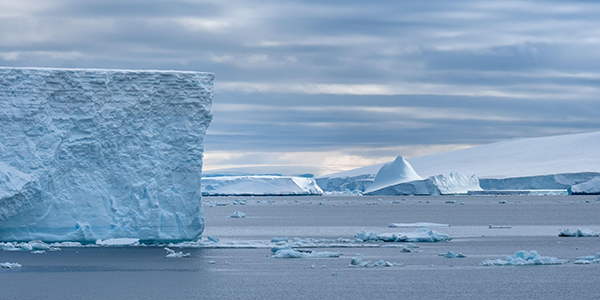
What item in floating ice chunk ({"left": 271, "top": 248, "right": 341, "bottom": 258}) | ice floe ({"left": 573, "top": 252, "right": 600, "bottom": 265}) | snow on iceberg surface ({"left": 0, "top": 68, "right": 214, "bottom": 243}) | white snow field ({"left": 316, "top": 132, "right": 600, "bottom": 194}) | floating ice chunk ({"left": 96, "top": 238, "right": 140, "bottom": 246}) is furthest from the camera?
white snow field ({"left": 316, "top": 132, "right": 600, "bottom": 194})

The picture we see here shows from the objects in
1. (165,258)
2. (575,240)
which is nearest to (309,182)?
(575,240)

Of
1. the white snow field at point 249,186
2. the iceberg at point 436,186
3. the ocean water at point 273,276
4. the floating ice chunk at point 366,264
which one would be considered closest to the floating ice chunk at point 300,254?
the ocean water at point 273,276

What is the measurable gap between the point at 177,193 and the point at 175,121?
187 centimetres

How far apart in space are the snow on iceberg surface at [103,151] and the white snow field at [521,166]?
75209 millimetres

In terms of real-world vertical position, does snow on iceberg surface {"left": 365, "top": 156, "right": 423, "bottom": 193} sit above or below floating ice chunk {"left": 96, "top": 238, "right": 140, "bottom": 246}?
above

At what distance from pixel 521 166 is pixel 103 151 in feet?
334

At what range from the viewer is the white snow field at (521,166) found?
3942 inches

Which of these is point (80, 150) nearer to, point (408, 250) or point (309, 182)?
point (408, 250)

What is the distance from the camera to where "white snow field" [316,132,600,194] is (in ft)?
328

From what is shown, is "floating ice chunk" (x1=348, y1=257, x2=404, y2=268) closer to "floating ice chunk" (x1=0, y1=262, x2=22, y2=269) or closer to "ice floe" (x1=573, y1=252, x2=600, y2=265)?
"ice floe" (x1=573, y1=252, x2=600, y2=265)

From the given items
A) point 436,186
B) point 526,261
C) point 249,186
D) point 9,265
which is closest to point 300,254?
point 526,261

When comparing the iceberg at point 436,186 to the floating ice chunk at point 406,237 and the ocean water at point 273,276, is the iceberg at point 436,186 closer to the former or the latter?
the floating ice chunk at point 406,237

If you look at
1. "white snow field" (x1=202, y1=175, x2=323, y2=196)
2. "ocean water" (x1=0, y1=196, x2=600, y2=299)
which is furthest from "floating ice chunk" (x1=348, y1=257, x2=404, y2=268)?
"white snow field" (x1=202, y1=175, x2=323, y2=196)

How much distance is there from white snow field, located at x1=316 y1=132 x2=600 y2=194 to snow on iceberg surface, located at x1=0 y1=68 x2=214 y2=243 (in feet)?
247
